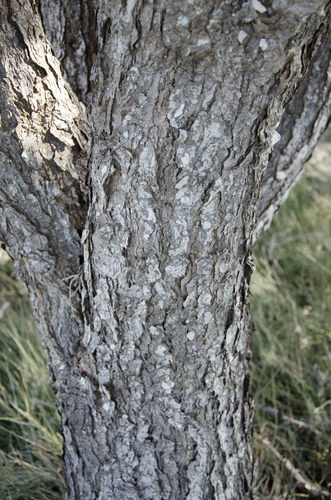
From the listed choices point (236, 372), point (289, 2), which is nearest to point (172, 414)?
point (236, 372)

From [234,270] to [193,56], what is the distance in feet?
1.36

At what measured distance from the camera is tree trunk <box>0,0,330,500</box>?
604mm

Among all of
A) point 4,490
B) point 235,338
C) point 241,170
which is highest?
point 241,170

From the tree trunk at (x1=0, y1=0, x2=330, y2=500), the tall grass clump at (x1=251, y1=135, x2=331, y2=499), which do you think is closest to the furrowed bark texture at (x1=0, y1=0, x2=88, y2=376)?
the tree trunk at (x1=0, y1=0, x2=330, y2=500)

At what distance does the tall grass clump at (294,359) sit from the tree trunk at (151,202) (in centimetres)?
42

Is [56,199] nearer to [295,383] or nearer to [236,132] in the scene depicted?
[236,132]

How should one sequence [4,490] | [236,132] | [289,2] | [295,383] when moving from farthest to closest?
[295,383] → [4,490] → [236,132] → [289,2]

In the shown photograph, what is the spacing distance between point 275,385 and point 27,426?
1135 mm

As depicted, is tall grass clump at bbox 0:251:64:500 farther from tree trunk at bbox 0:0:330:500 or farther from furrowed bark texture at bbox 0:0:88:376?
furrowed bark texture at bbox 0:0:88:376

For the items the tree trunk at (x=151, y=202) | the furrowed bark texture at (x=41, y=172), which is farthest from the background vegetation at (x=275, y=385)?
the furrowed bark texture at (x=41, y=172)

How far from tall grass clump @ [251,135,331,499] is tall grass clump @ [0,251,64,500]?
768 millimetres

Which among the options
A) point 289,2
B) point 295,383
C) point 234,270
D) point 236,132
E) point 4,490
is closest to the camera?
point 289,2

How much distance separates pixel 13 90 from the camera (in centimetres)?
71

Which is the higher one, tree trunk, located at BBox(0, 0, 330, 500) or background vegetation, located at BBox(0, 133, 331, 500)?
tree trunk, located at BBox(0, 0, 330, 500)
